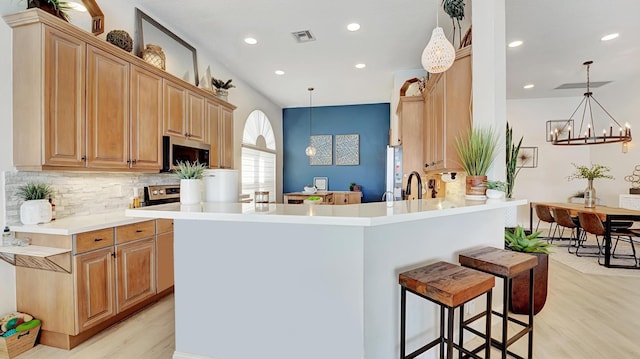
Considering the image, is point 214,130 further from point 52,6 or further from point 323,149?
point 323,149

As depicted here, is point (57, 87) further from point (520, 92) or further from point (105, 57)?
point (520, 92)

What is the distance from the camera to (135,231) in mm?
2564

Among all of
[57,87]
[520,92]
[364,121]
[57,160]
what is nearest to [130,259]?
[57,160]

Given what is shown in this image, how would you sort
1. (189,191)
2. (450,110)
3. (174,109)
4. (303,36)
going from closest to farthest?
(189,191), (450,110), (174,109), (303,36)

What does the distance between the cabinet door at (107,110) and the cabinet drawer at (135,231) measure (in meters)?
0.56

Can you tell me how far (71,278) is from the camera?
2057mm

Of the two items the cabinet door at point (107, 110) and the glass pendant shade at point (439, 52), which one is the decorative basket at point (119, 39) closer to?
the cabinet door at point (107, 110)

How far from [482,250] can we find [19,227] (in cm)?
330

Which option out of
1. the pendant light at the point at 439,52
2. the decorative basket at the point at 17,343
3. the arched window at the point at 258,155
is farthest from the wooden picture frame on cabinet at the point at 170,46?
the pendant light at the point at 439,52

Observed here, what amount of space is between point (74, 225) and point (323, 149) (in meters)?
5.78

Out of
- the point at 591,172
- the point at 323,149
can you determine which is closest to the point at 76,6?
the point at 323,149

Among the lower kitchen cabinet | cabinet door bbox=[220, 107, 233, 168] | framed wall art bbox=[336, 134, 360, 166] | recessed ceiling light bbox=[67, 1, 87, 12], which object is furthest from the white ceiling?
the lower kitchen cabinet

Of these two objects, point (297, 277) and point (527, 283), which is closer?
point (297, 277)

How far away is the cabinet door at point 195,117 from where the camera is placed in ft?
11.5
